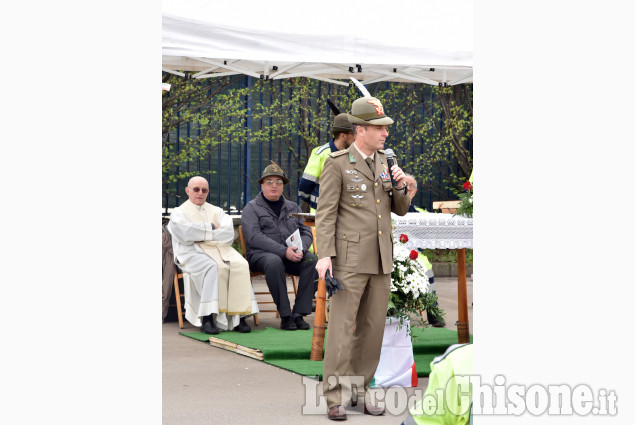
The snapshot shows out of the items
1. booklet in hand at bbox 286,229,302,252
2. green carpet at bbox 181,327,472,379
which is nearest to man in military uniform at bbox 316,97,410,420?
green carpet at bbox 181,327,472,379

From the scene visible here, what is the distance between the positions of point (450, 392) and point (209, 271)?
567cm

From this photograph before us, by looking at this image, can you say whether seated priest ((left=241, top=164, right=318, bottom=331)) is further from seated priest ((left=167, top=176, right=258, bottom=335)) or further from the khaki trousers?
the khaki trousers

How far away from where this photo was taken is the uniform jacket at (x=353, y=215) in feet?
16.7

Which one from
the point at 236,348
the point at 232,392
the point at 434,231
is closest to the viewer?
the point at 232,392

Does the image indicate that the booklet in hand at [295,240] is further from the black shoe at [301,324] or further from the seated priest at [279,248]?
the black shoe at [301,324]

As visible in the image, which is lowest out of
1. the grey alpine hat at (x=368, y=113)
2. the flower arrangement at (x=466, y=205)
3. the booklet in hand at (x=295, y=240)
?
the booklet in hand at (x=295, y=240)

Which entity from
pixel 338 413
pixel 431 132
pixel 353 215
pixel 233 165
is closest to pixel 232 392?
pixel 338 413

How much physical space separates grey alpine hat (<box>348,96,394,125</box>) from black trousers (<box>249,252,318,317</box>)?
10.9 ft

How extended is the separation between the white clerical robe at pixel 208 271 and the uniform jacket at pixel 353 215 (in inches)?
122

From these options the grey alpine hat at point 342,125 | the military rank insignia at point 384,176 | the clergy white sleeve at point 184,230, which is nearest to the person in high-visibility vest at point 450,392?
the military rank insignia at point 384,176

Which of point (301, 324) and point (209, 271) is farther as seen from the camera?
point (301, 324)

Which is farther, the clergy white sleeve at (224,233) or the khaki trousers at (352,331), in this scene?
the clergy white sleeve at (224,233)

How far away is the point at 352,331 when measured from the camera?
5.11 m

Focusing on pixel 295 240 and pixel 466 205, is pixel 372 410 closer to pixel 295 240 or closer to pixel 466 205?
pixel 466 205
